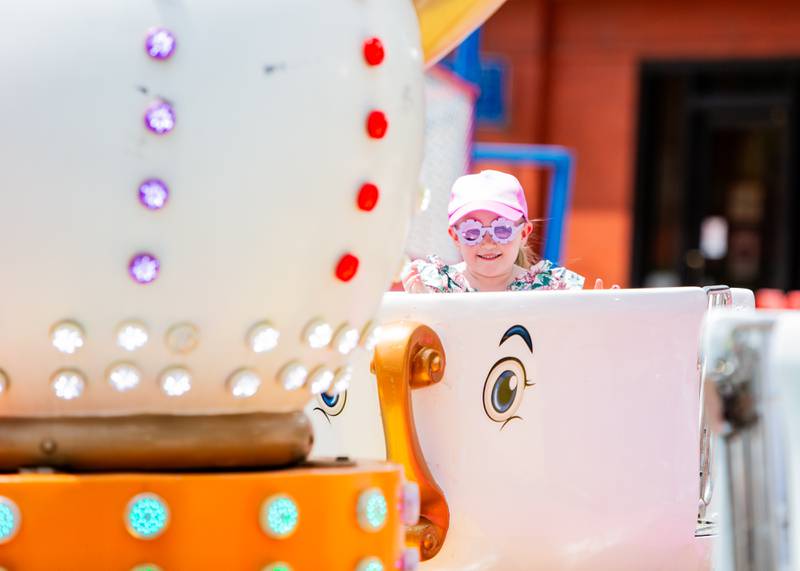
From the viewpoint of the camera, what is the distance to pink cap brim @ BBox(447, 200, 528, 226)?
392 centimetres

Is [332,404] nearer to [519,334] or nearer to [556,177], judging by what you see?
[519,334]

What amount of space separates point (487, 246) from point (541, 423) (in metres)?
1.03

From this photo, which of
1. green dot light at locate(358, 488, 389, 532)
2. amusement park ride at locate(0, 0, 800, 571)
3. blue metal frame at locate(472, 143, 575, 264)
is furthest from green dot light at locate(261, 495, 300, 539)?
blue metal frame at locate(472, 143, 575, 264)

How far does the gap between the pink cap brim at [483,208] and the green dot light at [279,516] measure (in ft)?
6.32

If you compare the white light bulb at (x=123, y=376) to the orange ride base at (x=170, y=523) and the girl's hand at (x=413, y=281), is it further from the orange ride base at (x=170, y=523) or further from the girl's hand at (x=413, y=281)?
the girl's hand at (x=413, y=281)

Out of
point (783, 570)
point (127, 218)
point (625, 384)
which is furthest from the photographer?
point (625, 384)

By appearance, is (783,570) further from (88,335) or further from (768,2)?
(768,2)

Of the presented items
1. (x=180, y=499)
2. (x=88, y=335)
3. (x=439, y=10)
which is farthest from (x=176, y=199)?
(x=439, y=10)

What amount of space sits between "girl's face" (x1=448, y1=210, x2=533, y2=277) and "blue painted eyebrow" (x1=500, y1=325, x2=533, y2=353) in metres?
0.97

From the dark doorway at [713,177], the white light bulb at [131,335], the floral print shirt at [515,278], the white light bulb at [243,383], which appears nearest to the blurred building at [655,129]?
the dark doorway at [713,177]

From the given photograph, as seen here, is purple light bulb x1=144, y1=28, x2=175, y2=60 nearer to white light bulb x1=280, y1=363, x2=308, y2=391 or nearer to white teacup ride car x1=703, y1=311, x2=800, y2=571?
white light bulb x1=280, y1=363, x2=308, y2=391

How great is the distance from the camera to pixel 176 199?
6.43ft

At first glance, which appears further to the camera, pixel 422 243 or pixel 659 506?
pixel 422 243

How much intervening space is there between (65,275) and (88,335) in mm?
83
